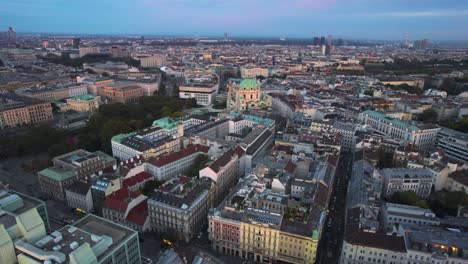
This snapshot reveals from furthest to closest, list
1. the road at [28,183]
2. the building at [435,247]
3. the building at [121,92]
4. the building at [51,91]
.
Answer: the building at [121,92] < the building at [51,91] < the road at [28,183] < the building at [435,247]

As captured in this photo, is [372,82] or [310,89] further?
[372,82]

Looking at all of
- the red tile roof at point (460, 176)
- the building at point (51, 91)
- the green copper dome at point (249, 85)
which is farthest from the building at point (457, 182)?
the building at point (51, 91)

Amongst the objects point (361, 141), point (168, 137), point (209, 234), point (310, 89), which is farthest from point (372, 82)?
point (209, 234)

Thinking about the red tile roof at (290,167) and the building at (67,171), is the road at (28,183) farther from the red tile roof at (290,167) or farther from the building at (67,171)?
the red tile roof at (290,167)

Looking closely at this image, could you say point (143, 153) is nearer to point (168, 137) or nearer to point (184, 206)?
point (168, 137)

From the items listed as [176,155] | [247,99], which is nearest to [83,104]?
[247,99]
